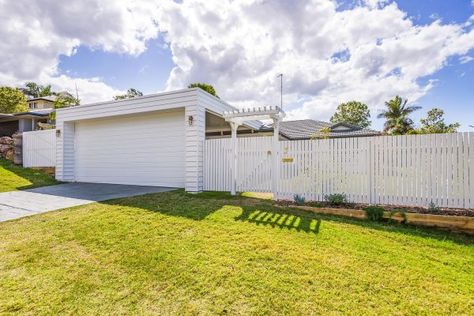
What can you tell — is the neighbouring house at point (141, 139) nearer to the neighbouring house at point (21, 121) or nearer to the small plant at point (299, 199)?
the small plant at point (299, 199)

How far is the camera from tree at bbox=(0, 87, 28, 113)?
2861 cm

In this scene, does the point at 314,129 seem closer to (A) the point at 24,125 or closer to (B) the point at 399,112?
(B) the point at 399,112

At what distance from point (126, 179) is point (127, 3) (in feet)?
20.4

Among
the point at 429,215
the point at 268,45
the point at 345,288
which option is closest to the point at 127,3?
the point at 268,45

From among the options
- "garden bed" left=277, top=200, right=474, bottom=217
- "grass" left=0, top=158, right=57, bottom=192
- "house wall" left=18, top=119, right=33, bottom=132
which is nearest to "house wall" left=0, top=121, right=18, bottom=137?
"house wall" left=18, top=119, right=33, bottom=132

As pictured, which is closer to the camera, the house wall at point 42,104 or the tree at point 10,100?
the tree at point 10,100

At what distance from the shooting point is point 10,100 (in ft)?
95.2

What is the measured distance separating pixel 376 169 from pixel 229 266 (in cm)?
451

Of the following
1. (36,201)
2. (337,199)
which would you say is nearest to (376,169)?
(337,199)

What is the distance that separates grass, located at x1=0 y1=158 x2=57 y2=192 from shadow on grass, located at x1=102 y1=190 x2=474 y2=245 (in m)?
5.67

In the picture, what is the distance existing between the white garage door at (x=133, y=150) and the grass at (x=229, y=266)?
13.8 feet

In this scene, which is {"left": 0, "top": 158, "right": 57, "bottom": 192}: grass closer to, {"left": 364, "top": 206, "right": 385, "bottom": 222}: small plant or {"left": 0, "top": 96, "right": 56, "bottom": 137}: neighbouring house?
{"left": 0, "top": 96, "right": 56, "bottom": 137}: neighbouring house

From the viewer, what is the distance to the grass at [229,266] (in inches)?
99.8

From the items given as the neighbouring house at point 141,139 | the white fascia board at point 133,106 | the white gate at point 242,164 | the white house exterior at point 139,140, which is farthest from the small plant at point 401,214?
the white fascia board at point 133,106
